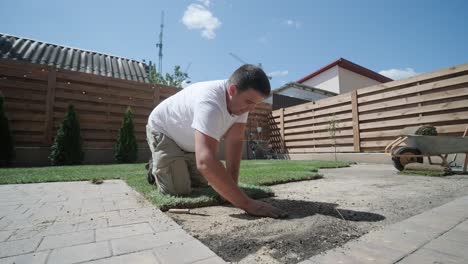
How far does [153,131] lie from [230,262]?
1.91 m

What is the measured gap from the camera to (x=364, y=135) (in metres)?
7.05

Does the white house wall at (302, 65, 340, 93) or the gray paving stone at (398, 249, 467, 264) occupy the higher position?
the white house wall at (302, 65, 340, 93)

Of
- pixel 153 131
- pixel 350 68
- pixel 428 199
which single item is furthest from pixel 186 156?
pixel 350 68

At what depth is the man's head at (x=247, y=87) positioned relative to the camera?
5.76 feet

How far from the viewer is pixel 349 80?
52.3ft

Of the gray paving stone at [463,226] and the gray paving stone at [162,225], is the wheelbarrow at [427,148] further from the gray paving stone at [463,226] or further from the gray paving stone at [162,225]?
the gray paving stone at [162,225]

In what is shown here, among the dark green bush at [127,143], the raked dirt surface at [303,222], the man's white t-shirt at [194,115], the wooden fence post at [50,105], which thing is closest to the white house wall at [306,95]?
the dark green bush at [127,143]

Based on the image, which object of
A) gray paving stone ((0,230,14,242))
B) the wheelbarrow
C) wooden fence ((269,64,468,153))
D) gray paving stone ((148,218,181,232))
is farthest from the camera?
wooden fence ((269,64,468,153))

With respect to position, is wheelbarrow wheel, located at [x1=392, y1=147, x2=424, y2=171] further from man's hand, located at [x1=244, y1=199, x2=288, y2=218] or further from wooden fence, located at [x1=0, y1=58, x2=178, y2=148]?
wooden fence, located at [x1=0, y1=58, x2=178, y2=148]

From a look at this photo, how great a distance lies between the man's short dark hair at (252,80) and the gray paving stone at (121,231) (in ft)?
3.64

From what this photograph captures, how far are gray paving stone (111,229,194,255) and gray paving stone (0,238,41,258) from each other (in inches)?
14.9

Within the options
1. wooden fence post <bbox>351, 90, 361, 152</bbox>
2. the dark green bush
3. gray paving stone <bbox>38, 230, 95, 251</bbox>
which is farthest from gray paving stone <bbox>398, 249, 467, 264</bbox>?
the dark green bush

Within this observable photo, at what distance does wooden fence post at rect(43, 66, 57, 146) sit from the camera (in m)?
6.74

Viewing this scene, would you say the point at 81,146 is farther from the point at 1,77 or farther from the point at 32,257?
the point at 32,257
